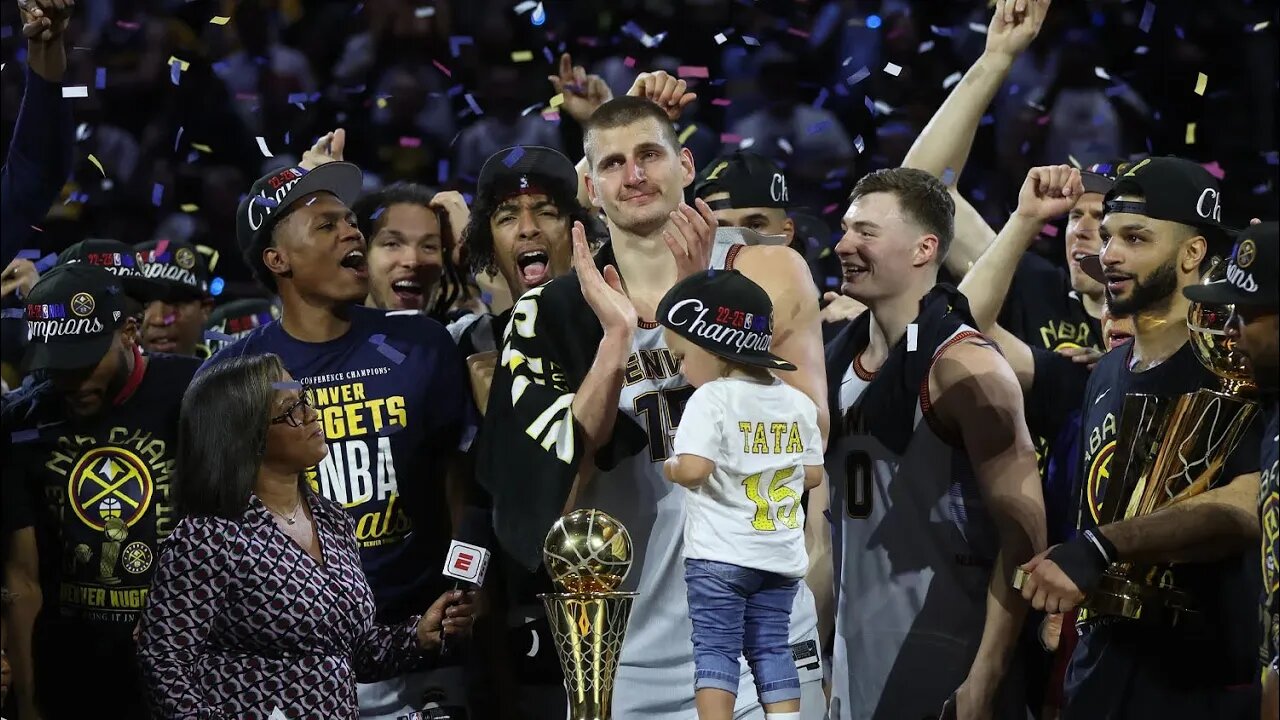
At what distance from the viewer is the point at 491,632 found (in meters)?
3.91

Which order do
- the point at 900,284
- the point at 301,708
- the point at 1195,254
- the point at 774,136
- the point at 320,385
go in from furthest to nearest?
1. the point at 774,136
2. the point at 900,284
3. the point at 320,385
4. the point at 1195,254
5. the point at 301,708

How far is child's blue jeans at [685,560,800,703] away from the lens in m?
3.12

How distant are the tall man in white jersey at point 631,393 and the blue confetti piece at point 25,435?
1.57 m

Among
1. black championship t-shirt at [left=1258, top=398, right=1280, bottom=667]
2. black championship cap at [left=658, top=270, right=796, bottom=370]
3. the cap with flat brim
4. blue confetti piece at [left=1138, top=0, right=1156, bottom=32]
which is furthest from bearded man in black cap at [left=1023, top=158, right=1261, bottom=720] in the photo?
blue confetti piece at [left=1138, top=0, right=1156, bottom=32]

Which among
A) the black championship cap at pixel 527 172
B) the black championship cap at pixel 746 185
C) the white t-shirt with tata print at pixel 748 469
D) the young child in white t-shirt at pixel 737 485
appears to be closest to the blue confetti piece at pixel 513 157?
the black championship cap at pixel 527 172

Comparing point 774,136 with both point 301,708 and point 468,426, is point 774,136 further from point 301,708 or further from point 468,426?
point 301,708

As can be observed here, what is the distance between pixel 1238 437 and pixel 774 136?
4.29 meters

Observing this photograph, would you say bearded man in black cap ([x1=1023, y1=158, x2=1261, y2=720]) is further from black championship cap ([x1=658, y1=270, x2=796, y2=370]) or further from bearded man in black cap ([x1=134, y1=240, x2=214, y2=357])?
bearded man in black cap ([x1=134, y1=240, x2=214, y2=357])

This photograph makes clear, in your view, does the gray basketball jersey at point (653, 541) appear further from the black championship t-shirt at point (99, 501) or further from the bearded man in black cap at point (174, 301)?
the bearded man in black cap at point (174, 301)

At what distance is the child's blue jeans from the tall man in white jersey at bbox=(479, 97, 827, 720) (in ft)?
0.40

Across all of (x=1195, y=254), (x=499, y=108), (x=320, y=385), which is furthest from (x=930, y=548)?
(x=499, y=108)

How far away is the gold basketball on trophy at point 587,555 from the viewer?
2.67 metres

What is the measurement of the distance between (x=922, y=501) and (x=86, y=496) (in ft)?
7.58

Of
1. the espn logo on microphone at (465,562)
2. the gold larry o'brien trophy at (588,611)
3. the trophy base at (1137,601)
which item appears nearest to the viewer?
the gold larry o'brien trophy at (588,611)
